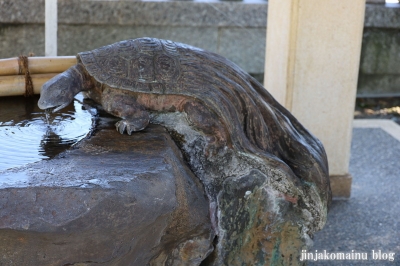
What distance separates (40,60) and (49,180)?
4.30 feet

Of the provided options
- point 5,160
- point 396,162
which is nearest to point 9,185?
point 5,160

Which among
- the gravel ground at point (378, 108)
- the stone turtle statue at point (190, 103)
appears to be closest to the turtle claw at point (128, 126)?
the stone turtle statue at point (190, 103)

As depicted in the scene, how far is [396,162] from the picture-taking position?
15.0 ft

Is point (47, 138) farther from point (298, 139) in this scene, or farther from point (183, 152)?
point (298, 139)

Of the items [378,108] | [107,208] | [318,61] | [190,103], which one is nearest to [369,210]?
[318,61]

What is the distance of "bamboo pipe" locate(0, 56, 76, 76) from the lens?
2.83 meters

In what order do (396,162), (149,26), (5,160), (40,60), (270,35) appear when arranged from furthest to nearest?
(149,26) → (396,162) → (270,35) → (40,60) → (5,160)

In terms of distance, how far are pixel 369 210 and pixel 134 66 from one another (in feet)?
7.30

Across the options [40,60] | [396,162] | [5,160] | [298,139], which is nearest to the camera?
[5,160]

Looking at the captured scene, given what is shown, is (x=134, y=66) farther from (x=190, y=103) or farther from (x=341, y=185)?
(x=341, y=185)

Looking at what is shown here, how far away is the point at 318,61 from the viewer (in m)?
3.65

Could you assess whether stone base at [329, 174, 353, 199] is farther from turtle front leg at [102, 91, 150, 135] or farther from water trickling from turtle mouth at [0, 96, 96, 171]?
turtle front leg at [102, 91, 150, 135]

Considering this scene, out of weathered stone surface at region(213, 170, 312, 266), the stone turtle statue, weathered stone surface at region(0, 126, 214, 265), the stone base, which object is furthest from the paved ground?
weathered stone surface at region(0, 126, 214, 265)

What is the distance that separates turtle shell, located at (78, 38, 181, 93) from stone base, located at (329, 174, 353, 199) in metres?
2.01
